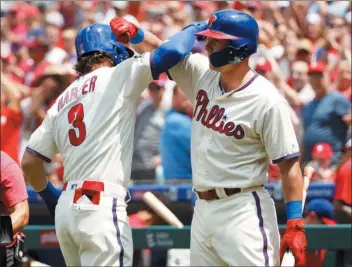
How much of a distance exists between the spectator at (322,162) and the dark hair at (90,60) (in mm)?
4509

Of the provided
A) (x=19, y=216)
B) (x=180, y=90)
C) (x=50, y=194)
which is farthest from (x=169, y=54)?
(x=180, y=90)

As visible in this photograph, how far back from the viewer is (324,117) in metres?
10.6

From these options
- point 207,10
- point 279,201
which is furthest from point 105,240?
point 207,10

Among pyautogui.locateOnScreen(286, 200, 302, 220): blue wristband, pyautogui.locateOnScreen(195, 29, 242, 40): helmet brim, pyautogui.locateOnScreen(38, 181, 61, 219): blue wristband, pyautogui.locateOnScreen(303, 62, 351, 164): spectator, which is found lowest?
pyautogui.locateOnScreen(286, 200, 302, 220): blue wristband

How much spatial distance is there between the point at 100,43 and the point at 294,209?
5.12 ft

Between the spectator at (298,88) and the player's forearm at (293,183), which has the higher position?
the spectator at (298,88)

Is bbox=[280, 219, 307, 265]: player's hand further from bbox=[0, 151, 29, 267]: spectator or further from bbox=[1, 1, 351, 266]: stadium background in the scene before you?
bbox=[1, 1, 351, 266]: stadium background

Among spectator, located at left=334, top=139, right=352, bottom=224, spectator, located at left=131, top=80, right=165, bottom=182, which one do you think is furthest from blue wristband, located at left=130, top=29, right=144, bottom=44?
spectator, located at left=131, top=80, right=165, bottom=182

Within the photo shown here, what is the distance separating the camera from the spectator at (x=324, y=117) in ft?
34.6

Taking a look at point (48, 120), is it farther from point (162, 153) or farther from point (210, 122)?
point (162, 153)

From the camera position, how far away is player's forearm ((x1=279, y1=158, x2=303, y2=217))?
18.5ft

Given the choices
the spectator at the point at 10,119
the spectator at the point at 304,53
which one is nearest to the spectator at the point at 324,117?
the spectator at the point at 304,53

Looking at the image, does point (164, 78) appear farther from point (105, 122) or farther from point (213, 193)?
point (213, 193)

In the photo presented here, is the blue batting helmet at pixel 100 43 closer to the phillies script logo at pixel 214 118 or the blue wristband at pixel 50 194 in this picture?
the phillies script logo at pixel 214 118
